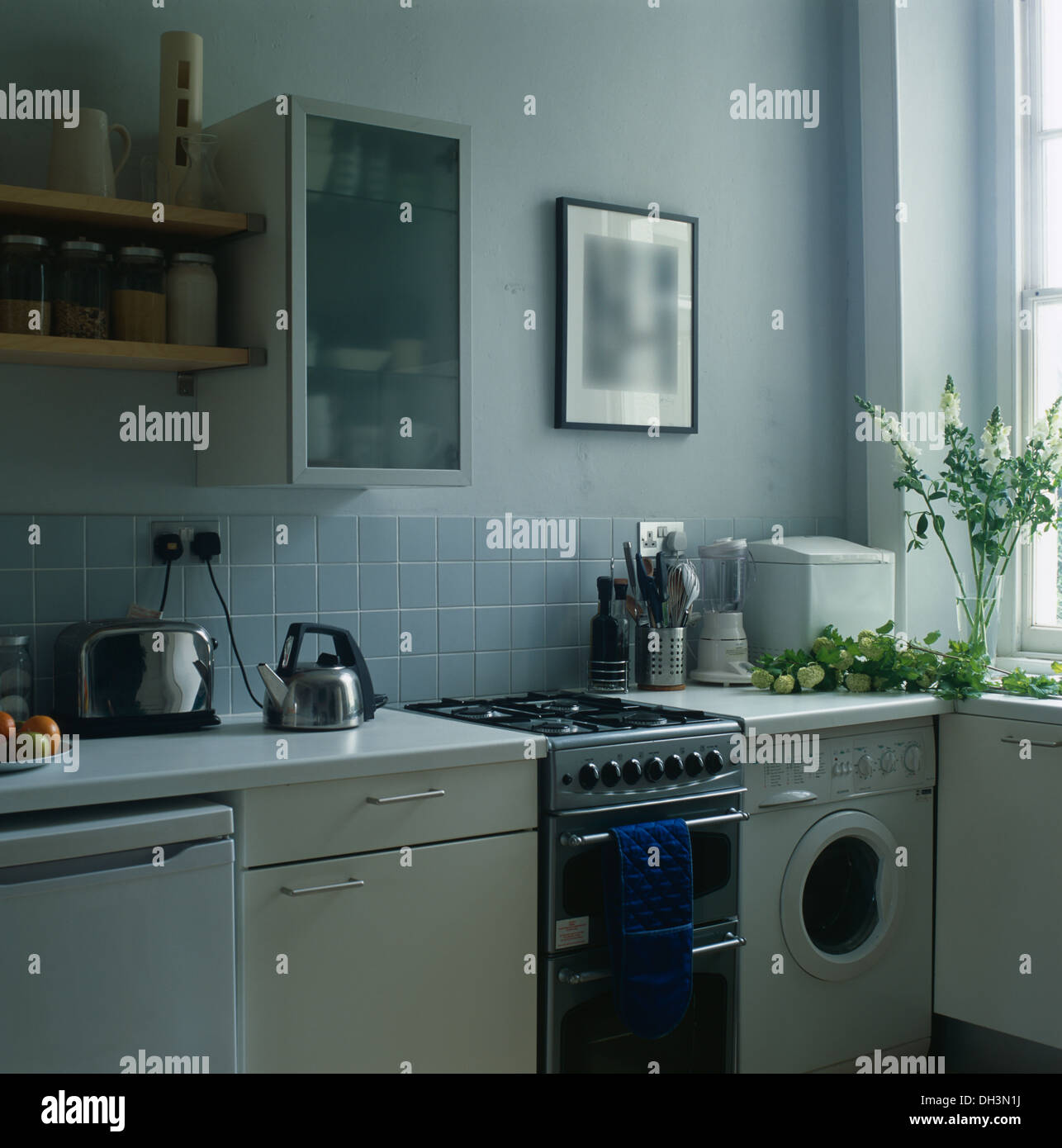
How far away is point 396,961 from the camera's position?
2.24 meters

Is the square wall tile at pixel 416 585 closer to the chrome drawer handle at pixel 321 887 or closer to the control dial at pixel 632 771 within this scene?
the control dial at pixel 632 771

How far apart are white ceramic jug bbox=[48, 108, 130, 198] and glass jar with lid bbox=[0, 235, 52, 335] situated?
0.45ft

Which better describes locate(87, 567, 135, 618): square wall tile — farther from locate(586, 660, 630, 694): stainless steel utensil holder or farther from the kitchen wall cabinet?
locate(586, 660, 630, 694): stainless steel utensil holder

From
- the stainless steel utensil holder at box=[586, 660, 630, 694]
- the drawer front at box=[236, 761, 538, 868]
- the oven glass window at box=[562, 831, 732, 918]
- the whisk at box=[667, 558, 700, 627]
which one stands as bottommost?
the oven glass window at box=[562, 831, 732, 918]

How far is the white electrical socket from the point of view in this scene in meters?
3.40

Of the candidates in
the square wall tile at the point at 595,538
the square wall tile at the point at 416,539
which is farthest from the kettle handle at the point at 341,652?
the square wall tile at the point at 595,538

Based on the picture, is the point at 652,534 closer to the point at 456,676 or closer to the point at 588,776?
the point at 456,676

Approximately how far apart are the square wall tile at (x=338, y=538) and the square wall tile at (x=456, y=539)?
0.76ft

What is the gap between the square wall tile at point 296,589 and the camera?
281 cm

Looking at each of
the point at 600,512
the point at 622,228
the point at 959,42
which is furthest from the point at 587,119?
the point at 959,42

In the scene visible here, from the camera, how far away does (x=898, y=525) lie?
368 cm

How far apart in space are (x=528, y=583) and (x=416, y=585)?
325 millimetres

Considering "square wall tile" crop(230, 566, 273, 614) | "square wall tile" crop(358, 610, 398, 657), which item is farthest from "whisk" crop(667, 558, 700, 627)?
"square wall tile" crop(230, 566, 273, 614)

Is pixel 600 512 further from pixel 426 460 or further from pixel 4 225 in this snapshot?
pixel 4 225
